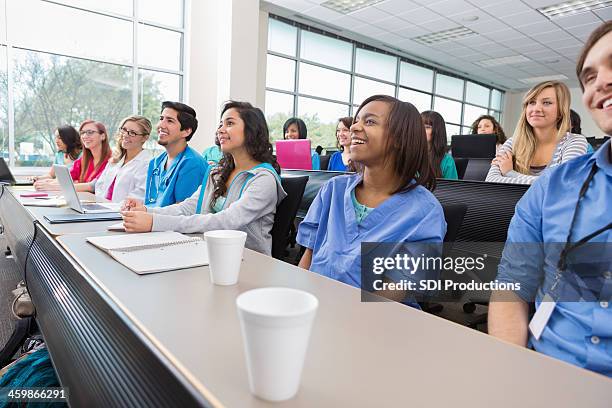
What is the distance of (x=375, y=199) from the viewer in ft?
4.59

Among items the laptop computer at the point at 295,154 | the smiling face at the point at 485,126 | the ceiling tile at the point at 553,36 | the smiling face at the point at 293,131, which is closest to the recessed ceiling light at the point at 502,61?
the ceiling tile at the point at 553,36

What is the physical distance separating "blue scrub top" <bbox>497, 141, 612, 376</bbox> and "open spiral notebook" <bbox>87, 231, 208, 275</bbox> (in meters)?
0.77

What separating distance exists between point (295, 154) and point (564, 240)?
104 inches

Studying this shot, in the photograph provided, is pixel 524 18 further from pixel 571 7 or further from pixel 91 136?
pixel 91 136

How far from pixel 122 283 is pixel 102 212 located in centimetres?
105

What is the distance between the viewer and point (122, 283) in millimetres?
835

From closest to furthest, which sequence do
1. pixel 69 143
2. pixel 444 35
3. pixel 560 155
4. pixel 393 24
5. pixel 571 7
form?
pixel 560 155, pixel 69 143, pixel 571 7, pixel 393 24, pixel 444 35

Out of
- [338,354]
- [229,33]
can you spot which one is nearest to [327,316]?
[338,354]

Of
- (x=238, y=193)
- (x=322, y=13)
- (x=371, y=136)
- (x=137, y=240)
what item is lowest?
(x=137, y=240)

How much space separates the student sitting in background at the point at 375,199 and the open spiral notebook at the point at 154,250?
41 centimetres

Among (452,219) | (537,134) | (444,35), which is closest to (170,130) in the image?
(452,219)

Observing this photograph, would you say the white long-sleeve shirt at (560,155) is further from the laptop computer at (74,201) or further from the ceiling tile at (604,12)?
the ceiling tile at (604,12)

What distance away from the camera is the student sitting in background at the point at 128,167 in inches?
116

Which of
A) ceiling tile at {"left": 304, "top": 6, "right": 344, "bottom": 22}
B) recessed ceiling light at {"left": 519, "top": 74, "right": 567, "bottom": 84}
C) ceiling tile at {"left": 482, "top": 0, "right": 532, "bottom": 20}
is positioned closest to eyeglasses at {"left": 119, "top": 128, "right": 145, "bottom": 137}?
ceiling tile at {"left": 304, "top": 6, "right": 344, "bottom": 22}
